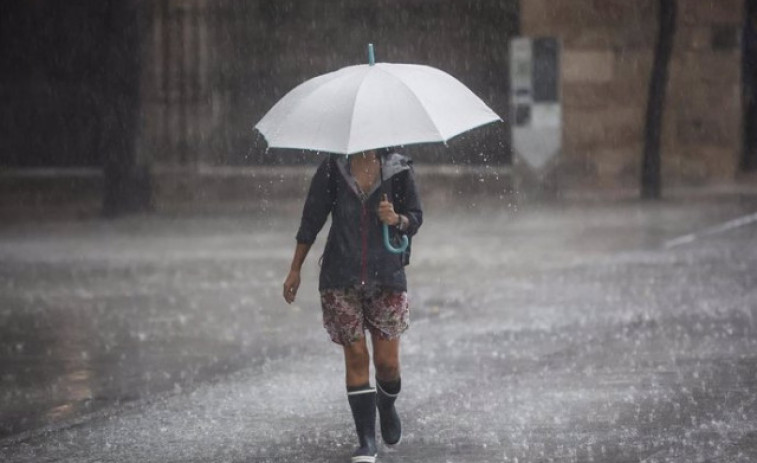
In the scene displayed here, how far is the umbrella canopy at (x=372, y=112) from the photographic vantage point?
22.2 ft

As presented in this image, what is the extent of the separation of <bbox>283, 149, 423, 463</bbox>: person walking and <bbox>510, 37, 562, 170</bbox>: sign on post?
1511 cm

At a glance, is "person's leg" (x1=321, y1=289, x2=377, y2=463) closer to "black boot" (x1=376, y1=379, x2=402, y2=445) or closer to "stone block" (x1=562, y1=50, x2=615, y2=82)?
"black boot" (x1=376, y1=379, x2=402, y2=445)

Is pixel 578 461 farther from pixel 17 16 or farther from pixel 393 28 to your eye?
pixel 17 16

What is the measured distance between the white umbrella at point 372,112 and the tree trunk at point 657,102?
1555 cm

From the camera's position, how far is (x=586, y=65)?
78.9ft

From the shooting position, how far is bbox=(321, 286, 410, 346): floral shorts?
7023mm

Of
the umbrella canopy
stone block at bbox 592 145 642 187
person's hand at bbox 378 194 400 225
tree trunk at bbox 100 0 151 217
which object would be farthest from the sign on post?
person's hand at bbox 378 194 400 225

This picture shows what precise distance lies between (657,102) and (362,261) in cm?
1663

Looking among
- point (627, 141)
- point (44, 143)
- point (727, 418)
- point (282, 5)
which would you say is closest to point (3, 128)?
point (44, 143)

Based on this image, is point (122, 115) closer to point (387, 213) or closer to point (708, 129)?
point (708, 129)

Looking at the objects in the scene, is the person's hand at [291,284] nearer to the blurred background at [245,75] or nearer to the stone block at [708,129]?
the blurred background at [245,75]

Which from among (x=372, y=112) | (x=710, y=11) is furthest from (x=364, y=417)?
(x=710, y=11)

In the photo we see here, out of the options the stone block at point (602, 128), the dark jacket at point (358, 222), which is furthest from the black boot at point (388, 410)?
the stone block at point (602, 128)

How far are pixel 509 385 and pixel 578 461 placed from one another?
1978mm
